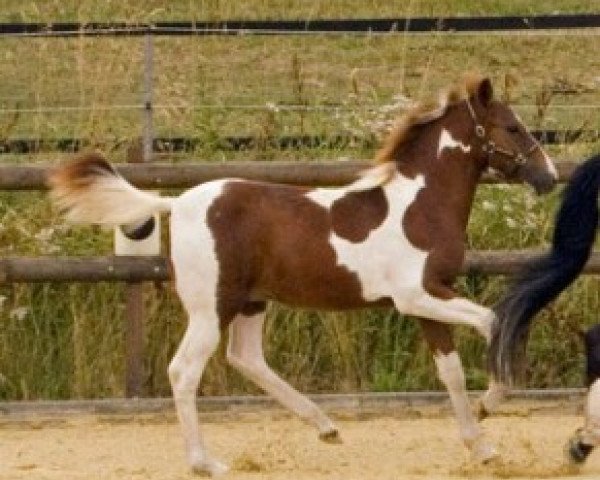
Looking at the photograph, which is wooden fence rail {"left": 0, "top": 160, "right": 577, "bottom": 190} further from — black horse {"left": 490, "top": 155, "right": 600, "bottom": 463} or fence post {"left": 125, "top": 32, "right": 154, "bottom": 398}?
black horse {"left": 490, "top": 155, "right": 600, "bottom": 463}

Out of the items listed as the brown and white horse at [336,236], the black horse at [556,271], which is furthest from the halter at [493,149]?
the black horse at [556,271]

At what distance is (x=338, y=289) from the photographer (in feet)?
29.6

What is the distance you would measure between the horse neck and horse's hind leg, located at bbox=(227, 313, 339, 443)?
94 centimetres

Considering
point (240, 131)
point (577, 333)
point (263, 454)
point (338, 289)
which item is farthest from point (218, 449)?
point (240, 131)

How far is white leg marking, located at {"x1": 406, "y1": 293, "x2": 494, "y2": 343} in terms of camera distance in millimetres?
8820

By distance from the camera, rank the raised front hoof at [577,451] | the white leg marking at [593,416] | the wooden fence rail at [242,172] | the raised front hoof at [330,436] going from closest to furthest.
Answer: the white leg marking at [593,416]
the raised front hoof at [577,451]
the raised front hoof at [330,436]
the wooden fence rail at [242,172]

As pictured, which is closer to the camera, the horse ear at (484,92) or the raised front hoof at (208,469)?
the raised front hoof at (208,469)

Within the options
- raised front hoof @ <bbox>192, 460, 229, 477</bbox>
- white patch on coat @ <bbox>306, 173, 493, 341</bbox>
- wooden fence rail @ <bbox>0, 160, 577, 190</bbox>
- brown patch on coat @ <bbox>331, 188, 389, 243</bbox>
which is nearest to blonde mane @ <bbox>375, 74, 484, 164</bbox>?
brown patch on coat @ <bbox>331, 188, 389, 243</bbox>

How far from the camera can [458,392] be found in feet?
29.3

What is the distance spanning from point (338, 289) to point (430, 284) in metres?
0.40

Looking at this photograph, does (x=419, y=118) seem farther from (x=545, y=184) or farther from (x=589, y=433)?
(x=589, y=433)

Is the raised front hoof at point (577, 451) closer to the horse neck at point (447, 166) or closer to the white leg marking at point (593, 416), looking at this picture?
the white leg marking at point (593, 416)

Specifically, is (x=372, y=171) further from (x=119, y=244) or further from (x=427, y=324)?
(x=119, y=244)

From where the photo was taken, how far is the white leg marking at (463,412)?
8.85 meters
